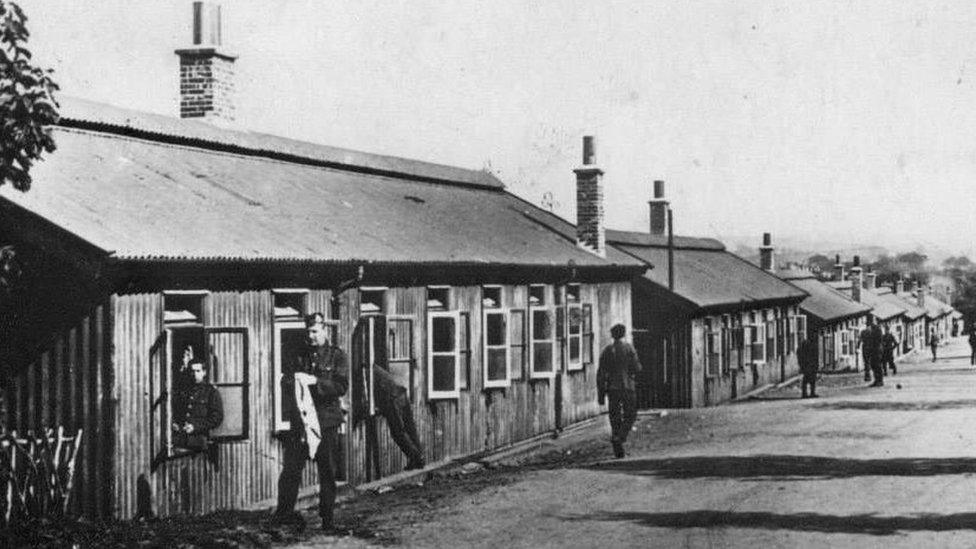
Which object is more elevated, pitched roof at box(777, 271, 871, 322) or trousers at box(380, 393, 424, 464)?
pitched roof at box(777, 271, 871, 322)

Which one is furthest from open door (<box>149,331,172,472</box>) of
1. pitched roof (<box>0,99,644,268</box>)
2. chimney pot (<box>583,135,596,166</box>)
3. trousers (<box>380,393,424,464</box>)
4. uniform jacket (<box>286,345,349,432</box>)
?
chimney pot (<box>583,135,596,166</box>)

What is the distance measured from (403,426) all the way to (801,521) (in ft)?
21.0

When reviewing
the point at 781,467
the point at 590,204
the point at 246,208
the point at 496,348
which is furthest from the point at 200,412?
the point at 590,204

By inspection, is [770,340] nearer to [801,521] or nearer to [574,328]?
[574,328]

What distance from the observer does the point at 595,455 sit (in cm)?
1708

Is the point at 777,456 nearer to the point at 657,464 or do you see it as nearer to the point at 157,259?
the point at 657,464

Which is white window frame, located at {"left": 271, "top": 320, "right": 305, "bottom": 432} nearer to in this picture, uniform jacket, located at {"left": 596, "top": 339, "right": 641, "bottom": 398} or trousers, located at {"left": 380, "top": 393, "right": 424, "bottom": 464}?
trousers, located at {"left": 380, "top": 393, "right": 424, "bottom": 464}

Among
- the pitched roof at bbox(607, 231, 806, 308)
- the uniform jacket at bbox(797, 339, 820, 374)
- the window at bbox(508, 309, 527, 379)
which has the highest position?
the pitched roof at bbox(607, 231, 806, 308)

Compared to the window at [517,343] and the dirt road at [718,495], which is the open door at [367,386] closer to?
the dirt road at [718,495]

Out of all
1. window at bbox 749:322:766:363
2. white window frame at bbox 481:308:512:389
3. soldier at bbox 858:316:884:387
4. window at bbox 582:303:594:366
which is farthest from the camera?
window at bbox 749:322:766:363

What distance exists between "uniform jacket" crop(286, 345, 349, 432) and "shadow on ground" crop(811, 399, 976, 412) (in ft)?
53.1

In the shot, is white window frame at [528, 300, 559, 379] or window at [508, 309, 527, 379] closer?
window at [508, 309, 527, 379]

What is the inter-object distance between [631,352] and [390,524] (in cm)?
583

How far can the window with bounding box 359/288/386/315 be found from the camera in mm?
14938
